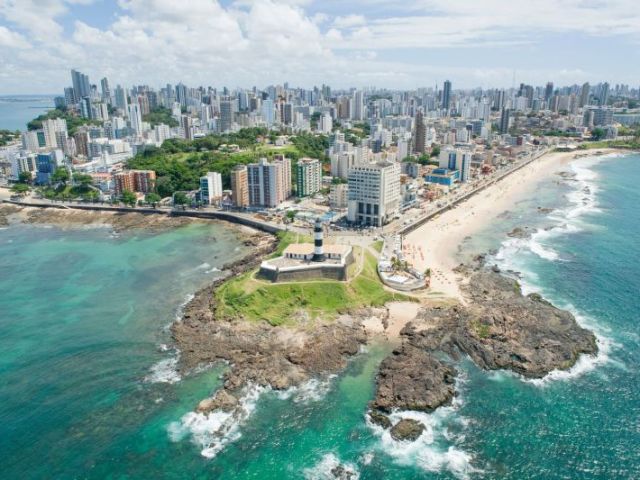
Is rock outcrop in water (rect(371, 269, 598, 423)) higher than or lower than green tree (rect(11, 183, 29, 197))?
lower

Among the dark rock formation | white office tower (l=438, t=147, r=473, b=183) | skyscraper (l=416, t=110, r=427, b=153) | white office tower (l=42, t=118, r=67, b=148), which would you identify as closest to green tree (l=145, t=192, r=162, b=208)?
the dark rock formation

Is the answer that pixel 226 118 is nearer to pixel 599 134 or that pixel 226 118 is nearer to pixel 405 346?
pixel 599 134

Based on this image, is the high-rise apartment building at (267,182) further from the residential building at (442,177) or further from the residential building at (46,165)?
the residential building at (46,165)

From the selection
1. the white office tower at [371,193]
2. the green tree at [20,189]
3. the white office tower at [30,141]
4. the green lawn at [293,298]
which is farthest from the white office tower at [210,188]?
the white office tower at [30,141]

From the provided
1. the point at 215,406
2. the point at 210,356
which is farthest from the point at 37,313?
the point at 215,406

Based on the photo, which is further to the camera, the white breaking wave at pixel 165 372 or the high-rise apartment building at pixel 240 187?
the high-rise apartment building at pixel 240 187

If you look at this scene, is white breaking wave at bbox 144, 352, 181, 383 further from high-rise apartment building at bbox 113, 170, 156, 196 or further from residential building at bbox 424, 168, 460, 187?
residential building at bbox 424, 168, 460, 187
